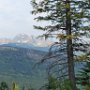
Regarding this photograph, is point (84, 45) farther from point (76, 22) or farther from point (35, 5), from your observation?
point (35, 5)

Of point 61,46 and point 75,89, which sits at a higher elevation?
point 61,46

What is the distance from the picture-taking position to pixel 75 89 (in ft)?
79.0

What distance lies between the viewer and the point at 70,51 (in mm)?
24906

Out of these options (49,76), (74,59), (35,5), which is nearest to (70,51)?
(74,59)

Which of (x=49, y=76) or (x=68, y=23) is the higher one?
(x=68, y=23)

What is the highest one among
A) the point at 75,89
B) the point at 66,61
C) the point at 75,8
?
the point at 75,8

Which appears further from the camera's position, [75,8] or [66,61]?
[66,61]

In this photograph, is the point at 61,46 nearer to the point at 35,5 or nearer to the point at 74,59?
the point at 74,59

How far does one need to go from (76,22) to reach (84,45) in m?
1.77

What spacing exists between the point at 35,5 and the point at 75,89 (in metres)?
6.90

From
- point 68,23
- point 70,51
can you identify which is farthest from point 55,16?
point 70,51

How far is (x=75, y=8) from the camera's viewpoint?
2470cm

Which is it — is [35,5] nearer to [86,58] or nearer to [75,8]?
[75,8]

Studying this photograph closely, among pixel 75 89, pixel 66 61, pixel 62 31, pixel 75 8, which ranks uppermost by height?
pixel 75 8
